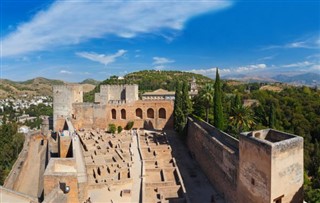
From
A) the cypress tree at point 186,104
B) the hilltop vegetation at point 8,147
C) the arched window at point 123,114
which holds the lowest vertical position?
the hilltop vegetation at point 8,147

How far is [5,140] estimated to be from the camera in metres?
37.8

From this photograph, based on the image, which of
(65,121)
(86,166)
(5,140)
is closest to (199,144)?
(86,166)

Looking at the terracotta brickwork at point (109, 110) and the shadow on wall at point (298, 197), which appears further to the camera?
the terracotta brickwork at point (109, 110)


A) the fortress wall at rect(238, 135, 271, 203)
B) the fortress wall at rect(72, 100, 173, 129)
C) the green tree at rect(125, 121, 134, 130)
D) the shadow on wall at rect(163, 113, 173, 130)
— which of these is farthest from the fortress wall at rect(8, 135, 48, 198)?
the shadow on wall at rect(163, 113, 173, 130)

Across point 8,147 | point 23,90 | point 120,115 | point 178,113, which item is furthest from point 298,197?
point 23,90

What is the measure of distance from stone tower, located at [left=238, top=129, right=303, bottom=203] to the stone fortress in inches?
1.3

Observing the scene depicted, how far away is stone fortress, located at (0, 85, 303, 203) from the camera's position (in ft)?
31.2

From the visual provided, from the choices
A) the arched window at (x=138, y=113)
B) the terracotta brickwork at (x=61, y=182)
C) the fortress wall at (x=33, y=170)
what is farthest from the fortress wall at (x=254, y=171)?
the arched window at (x=138, y=113)

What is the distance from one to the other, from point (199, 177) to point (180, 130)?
21.3 ft

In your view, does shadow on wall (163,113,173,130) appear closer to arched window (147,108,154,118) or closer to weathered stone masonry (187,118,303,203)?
arched window (147,108,154,118)

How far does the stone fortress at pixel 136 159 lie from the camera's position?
9.51 metres

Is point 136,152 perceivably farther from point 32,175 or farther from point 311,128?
point 311,128

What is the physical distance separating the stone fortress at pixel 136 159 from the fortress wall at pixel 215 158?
1.8 inches

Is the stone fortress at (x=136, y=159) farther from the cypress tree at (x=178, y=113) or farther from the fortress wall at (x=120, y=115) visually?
the cypress tree at (x=178, y=113)
